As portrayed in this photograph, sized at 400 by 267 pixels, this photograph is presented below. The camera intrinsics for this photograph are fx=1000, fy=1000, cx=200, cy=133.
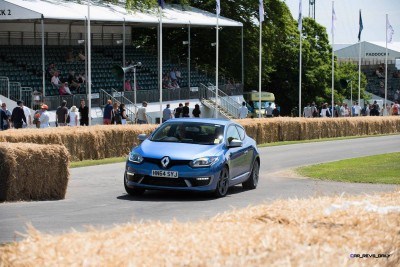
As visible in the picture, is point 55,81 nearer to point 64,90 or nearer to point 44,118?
point 64,90

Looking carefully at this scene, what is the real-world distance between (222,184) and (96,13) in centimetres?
2885

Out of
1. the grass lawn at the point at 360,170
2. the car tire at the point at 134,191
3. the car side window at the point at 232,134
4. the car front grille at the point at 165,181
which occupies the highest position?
the car side window at the point at 232,134

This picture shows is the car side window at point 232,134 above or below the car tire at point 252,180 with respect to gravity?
above

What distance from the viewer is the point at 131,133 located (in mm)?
31891

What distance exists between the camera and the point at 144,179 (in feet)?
60.6

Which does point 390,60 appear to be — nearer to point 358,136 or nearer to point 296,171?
point 358,136

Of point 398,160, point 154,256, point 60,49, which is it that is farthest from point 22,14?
point 154,256

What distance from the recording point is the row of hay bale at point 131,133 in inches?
1052

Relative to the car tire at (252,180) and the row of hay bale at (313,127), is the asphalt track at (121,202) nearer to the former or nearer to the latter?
the car tire at (252,180)

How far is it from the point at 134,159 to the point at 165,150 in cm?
60

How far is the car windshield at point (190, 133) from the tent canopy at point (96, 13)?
22.3m

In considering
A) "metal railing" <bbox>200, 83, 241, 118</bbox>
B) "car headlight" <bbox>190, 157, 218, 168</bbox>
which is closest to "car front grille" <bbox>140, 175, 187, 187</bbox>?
"car headlight" <bbox>190, 157, 218, 168</bbox>

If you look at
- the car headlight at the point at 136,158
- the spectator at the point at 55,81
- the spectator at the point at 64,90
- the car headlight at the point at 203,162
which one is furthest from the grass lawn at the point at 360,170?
the spectator at the point at 55,81

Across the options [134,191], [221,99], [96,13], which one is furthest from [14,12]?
[134,191]
